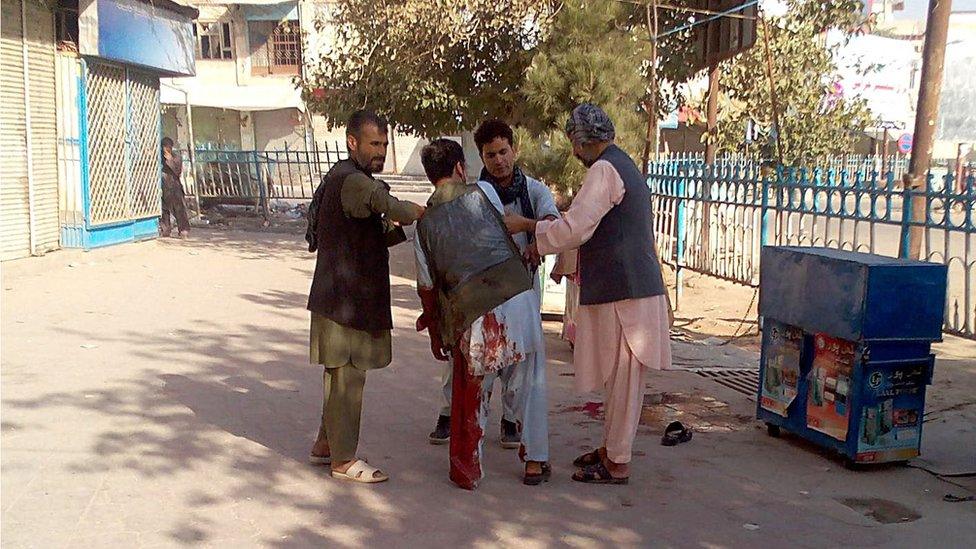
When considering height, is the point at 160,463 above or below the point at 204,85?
below

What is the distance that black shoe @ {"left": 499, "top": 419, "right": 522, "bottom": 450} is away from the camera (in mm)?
4934

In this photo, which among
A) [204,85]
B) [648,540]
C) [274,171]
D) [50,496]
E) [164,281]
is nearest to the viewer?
[648,540]

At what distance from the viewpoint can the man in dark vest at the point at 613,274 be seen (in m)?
4.15

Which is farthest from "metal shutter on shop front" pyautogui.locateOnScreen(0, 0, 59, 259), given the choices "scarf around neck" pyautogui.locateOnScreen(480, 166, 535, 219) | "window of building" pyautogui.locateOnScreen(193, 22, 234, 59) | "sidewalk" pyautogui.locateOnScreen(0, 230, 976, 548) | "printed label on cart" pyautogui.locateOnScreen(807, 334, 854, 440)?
"window of building" pyautogui.locateOnScreen(193, 22, 234, 59)

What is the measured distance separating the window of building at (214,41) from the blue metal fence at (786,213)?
24866 mm

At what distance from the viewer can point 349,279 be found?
4.25 metres

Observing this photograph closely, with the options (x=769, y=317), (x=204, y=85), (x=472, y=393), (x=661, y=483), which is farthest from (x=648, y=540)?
(x=204, y=85)

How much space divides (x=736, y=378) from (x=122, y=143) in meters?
10.3

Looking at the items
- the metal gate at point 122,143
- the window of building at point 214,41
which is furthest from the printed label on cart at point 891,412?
the window of building at point 214,41

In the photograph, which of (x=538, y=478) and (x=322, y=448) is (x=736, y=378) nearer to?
(x=538, y=478)

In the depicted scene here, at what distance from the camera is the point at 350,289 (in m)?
4.25

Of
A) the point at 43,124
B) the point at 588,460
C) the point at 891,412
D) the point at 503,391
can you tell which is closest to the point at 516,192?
the point at 503,391

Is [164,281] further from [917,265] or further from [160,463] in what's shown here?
[917,265]

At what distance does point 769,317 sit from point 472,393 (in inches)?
73.8
